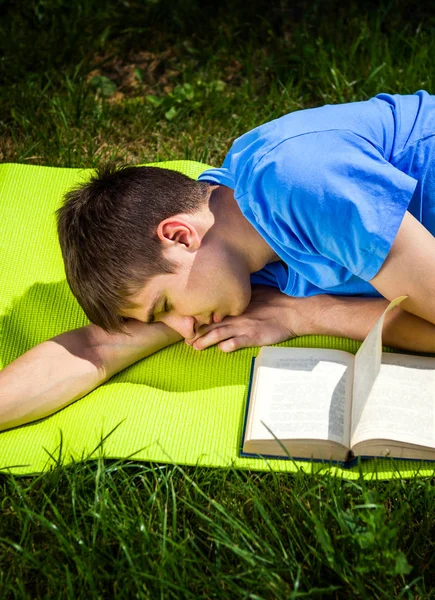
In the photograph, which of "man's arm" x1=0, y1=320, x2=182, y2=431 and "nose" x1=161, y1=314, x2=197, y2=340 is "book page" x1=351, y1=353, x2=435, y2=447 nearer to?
"nose" x1=161, y1=314, x2=197, y2=340

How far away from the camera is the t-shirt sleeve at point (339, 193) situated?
6.68 feet

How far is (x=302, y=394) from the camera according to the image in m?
2.22

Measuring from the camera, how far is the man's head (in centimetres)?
225

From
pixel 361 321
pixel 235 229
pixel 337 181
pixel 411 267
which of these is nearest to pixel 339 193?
pixel 337 181

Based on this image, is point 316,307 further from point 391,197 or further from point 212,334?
point 391,197

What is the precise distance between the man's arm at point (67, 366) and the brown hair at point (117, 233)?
0.16m

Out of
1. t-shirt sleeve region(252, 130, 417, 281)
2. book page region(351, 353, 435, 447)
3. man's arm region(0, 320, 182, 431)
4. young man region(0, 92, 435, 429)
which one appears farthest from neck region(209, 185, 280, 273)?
book page region(351, 353, 435, 447)

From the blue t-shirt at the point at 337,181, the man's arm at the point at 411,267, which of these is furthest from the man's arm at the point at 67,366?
the man's arm at the point at 411,267

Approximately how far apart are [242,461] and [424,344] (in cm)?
72

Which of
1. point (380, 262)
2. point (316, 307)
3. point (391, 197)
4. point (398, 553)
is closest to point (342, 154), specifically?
point (391, 197)

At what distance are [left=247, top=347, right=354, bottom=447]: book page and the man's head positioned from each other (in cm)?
26

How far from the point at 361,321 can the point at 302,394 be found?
0.42 meters

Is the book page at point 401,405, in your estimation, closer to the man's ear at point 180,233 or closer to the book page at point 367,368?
the book page at point 367,368

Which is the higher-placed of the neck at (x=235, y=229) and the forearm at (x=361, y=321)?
the neck at (x=235, y=229)
